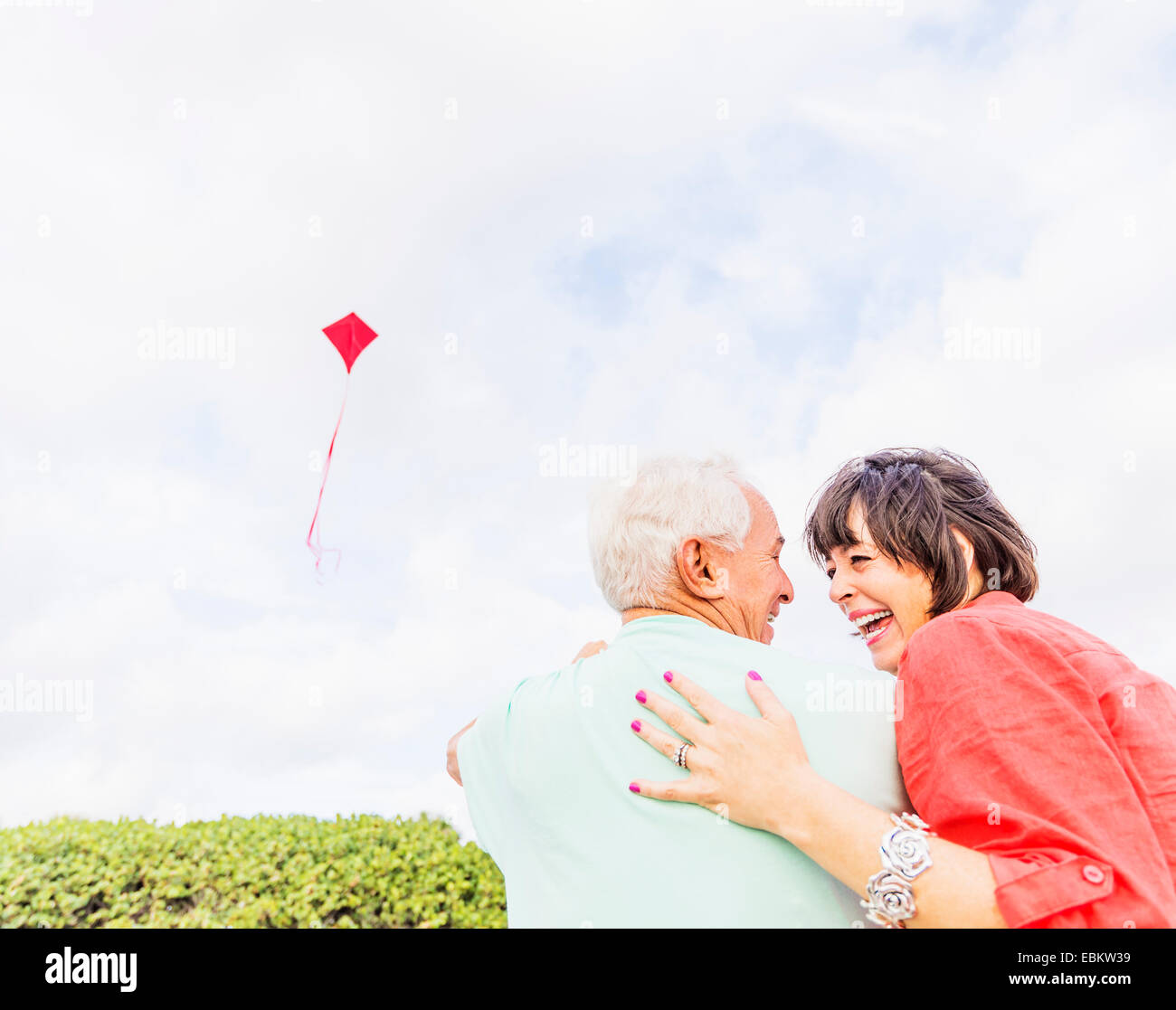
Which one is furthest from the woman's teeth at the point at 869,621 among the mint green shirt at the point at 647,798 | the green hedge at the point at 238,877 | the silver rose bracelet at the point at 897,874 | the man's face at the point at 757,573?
the green hedge at the point at 238,877

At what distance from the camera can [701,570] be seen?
6.88ft

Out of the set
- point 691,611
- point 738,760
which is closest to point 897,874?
point 738,760

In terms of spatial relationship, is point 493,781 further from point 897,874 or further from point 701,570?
point 897,874

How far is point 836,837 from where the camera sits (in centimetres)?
168

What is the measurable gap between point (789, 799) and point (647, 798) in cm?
29

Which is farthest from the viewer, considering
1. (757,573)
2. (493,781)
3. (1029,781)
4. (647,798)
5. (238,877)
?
(238,877)

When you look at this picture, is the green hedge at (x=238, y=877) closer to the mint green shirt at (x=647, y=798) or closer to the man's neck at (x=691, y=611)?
the mint green shirt at (x=647, y=798)

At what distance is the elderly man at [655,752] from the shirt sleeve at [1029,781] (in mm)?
183
